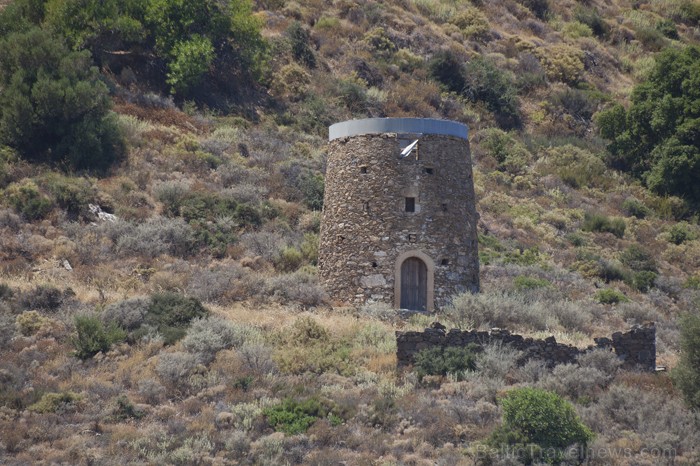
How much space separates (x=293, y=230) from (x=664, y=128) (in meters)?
21.8

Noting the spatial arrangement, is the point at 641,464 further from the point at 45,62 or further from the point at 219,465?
the point at 45,62

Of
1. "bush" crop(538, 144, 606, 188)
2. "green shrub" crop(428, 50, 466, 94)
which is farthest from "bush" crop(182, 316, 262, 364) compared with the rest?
"green shrub" crop(428, 50, 466, 94)

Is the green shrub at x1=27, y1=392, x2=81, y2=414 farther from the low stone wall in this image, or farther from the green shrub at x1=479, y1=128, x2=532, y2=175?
the green shrub at x1=479, y1=128, x2=532, y2=175

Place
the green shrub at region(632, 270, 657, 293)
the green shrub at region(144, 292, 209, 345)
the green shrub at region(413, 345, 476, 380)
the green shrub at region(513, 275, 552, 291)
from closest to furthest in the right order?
the green shrub at region(413, 345, 476, 380) → the green shrub at region(144, 292, 209, 345) → the green shrub at region(513, 275, 552, 291) → the green shrub at region(632, 270, 657, 293)

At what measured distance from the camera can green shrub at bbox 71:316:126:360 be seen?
2106 cm

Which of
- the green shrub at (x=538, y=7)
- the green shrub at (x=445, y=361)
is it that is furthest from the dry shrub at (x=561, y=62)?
the green shrub at (x=445, y=361)

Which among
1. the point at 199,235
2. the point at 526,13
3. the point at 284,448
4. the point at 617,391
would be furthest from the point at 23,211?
the point at 526,13

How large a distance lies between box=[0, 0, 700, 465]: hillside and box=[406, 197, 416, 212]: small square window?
97.4 inches

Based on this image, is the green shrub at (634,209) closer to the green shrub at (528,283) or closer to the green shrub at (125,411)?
the green shrub at (528,283)

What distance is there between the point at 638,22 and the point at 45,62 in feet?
148

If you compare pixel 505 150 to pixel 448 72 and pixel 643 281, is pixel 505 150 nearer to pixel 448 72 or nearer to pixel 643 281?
pixel 448 72

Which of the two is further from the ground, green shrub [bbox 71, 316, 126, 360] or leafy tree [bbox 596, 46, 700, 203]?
leafy tree [bbox 596, 46, 700, 203]

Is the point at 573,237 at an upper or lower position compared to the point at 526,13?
lower

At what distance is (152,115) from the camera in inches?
1596
